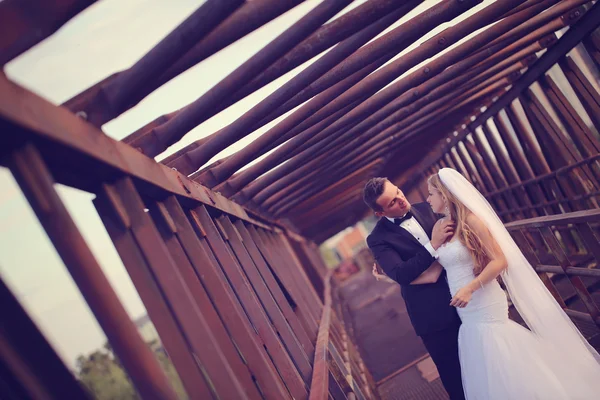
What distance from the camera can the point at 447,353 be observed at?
353 centimetres

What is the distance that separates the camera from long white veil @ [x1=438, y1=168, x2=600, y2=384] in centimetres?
314

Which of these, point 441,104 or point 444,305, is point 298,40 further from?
point 441,104

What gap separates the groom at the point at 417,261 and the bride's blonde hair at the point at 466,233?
2.7 inches

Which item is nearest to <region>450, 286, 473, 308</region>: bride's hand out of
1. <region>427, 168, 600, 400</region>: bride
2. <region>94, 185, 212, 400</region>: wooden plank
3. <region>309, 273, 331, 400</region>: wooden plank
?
<region>427, 168, 600, 400</region>: bride

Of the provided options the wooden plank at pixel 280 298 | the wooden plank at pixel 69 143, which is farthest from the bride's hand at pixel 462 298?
the wooden plank at pixel 280 298

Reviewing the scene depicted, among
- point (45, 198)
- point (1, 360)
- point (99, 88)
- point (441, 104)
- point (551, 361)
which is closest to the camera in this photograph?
point (1, 360)

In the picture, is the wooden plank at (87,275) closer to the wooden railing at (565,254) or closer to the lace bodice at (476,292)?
the lace bodice at (476,292)

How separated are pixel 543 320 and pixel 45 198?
2.97m

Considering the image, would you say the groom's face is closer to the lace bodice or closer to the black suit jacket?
the black suit jacket

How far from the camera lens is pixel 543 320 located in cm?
332

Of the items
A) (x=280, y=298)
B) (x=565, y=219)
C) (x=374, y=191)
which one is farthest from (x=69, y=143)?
(x=280, y=298)

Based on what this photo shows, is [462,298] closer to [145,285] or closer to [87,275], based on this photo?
[145,285]

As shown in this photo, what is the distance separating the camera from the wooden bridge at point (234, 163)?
1589mm

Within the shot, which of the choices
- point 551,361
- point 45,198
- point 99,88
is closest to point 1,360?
point 45,198
